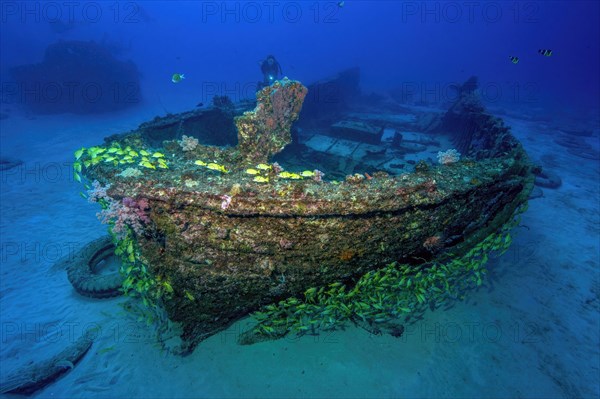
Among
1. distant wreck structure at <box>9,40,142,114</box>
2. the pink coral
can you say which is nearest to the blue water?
distant wreck structure at <box>9,40,142,114</box>

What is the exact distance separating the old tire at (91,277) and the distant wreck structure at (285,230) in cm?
169

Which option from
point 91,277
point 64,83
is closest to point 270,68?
point 91,277

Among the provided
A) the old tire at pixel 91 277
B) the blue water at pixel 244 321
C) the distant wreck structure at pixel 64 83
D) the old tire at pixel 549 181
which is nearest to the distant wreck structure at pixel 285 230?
the blue water at pixel 244 321

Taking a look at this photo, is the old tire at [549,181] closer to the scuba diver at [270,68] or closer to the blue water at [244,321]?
the blue water at [244,321]

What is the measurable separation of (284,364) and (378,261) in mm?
2532

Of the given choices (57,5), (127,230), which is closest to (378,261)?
(127,230)

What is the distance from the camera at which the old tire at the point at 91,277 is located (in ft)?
22.3

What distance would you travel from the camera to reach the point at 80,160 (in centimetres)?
513

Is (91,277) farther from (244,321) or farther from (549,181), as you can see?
(549,181)

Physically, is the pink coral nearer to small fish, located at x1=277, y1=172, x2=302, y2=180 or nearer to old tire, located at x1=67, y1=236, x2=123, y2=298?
small fish, located at x1=277, y1=172, x2=302, y2=180

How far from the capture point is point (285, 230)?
425 centimetres

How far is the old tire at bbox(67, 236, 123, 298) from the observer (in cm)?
679

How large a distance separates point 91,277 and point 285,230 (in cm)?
585

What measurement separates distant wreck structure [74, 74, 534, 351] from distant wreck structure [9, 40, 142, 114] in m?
27.6
